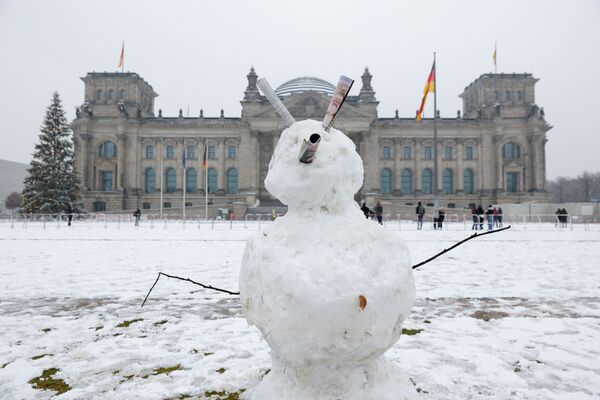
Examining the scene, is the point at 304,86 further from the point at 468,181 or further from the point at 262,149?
the point at 468,181

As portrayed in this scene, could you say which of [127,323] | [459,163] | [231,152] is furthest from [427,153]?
[127,323]

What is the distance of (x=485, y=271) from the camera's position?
344 inches

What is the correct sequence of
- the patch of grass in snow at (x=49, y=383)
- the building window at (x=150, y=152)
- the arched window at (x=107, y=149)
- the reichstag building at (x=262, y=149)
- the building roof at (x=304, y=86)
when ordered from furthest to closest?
the building roof at (x=304, y=86) → the building window at (x=150, y=152) → the arched window at (x=107, y=149) → the reichstag building at (x=262, y=149) → the patch of grass in snow at (x=49, y=383)

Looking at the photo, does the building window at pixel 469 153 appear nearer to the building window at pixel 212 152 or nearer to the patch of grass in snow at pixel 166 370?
the building window at pixel 212 152

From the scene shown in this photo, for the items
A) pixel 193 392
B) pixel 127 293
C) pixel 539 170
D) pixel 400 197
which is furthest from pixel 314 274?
pixel 539 170

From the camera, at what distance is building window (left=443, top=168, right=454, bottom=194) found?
6141cm

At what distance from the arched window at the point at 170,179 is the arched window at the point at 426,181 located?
40.1m

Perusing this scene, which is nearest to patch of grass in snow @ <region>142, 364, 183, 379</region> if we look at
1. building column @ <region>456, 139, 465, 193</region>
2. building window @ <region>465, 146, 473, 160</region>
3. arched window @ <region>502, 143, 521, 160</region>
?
building column @ <region>456, 139, 465, 193</region>

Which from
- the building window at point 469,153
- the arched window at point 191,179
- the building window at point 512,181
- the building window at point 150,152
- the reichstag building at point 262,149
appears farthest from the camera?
the building window at point 512,181

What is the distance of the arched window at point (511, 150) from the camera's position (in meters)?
61.0

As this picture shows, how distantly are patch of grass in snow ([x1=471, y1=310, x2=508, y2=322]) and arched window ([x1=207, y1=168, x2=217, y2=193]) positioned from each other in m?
57.5

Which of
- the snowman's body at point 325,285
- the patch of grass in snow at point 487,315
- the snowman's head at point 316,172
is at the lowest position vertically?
the patch of grass in snow at point 487,315

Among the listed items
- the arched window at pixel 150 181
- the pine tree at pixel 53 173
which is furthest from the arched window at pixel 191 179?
the pine tree at pixel 53 173

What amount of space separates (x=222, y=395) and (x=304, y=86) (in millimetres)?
64851
